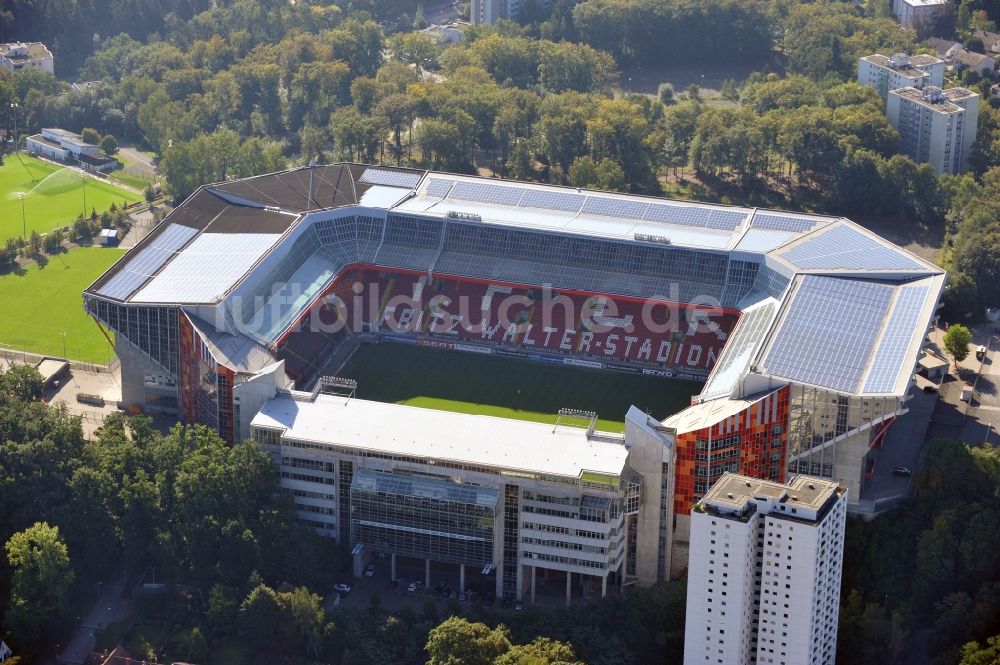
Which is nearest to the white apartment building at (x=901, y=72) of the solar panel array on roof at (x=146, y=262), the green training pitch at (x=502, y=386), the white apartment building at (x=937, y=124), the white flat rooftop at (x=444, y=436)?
the white apartment building at (x=937, y=124)

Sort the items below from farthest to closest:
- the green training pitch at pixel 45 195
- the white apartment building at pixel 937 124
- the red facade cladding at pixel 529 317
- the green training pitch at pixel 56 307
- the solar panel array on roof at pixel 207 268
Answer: the green training pitch at pixel 45 195
the white apartment building at pixel 937 124
the green training pitch at pixel 56 307
the red facade cladding at pixel 529 317
the solar panel array on roof at pixel 207 268

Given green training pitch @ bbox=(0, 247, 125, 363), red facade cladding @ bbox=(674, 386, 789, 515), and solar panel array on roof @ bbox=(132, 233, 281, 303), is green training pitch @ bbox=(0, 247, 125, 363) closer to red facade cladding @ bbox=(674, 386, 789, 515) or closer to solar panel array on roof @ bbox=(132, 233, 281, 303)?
solar panel array on roof @ bbox=(132, 233, 281, 303)

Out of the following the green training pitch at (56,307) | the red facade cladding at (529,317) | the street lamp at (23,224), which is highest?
the red facade cladding at (529,317)

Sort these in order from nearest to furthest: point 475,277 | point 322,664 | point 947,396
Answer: point 322,664
point 947,396
point 475,277

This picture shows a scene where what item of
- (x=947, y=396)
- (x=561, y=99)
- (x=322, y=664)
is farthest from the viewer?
(x=561, y=99)

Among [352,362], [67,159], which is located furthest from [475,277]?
[67,159]

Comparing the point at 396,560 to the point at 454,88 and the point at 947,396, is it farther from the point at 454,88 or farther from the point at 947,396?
the point at 454,88

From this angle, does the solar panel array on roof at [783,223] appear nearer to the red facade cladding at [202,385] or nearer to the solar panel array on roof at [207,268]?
the solar panel array on roof at [207,268]
